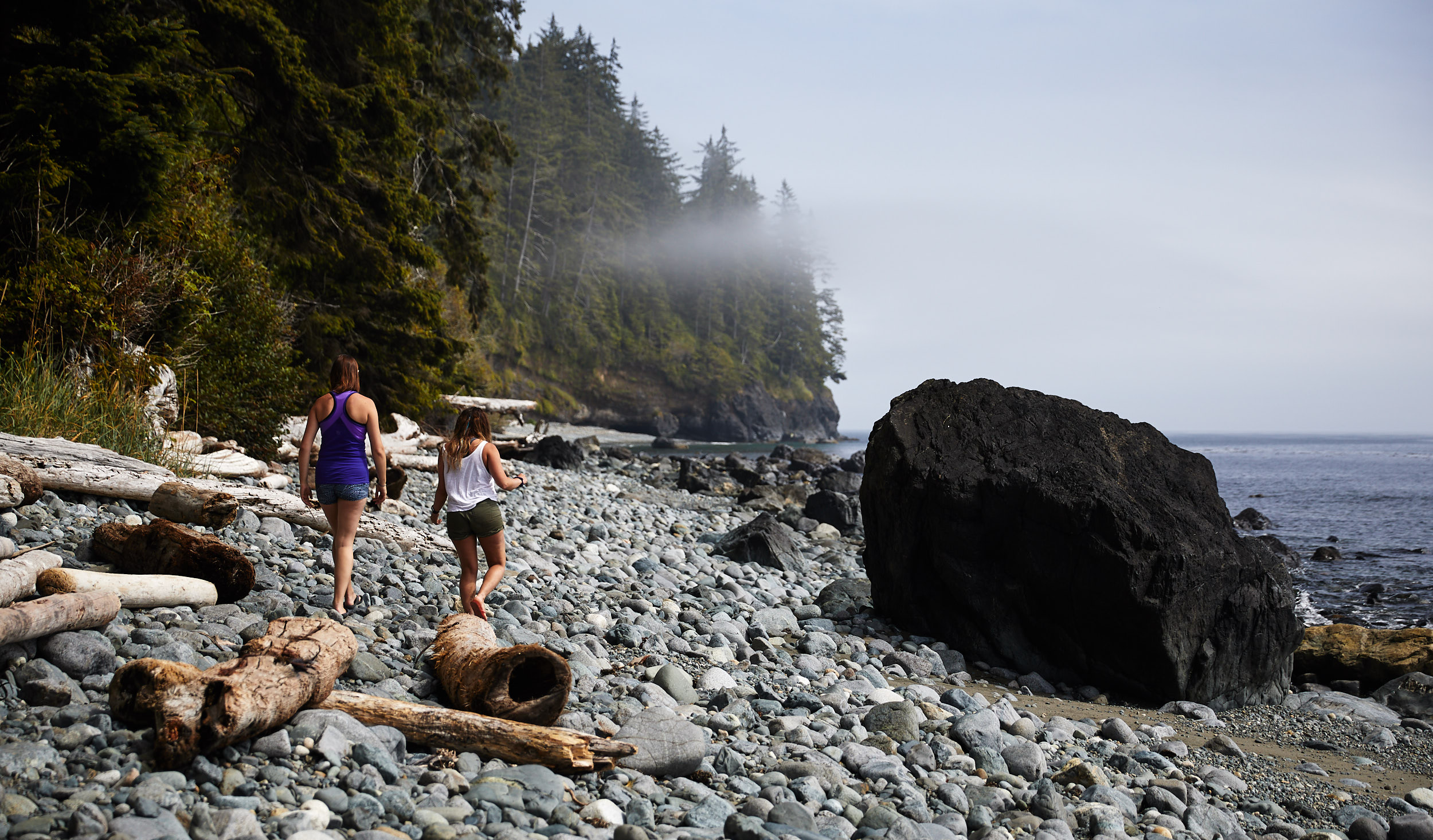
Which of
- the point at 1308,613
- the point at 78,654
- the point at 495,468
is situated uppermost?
the point at 495,468

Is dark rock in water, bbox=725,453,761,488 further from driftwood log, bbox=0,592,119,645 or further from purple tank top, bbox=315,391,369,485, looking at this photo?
driftwood log, bbox=0,592,119,645

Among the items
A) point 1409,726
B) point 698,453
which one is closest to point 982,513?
point 1409,726

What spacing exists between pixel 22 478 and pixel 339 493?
6.97 feet

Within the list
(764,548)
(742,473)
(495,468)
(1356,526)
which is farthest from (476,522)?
(1356,526)

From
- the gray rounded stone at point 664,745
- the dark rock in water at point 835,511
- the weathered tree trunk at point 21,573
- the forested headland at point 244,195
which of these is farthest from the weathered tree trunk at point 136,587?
the dark rock in water at point 835,511

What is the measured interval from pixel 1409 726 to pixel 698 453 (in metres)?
33.8

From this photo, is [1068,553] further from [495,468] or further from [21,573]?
[21,573]

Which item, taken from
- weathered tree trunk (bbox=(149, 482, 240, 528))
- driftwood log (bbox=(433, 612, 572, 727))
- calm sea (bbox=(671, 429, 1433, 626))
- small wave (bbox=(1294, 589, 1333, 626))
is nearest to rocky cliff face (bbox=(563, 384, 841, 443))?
calm sea (bbox=(671, 429, 1433, 626))

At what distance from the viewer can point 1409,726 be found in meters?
6.09

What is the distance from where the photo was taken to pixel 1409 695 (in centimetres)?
672

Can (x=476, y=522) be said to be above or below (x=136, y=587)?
above

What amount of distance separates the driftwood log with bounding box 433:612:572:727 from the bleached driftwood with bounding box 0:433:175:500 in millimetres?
3782

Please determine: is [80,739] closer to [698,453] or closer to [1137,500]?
[1137,500]

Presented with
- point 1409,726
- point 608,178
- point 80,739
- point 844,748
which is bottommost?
point 1409,726
